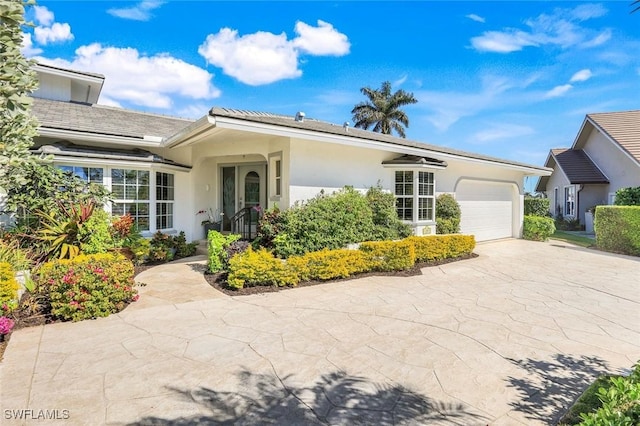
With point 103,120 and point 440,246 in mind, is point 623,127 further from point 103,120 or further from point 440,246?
point 103,120

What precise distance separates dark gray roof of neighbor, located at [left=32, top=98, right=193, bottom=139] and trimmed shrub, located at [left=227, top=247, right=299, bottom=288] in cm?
603

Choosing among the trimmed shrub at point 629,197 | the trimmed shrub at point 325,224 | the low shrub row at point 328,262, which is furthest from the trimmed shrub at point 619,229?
the trimmed shrub at point 325,224

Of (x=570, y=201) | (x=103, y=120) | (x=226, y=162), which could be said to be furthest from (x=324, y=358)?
(x=570, y=201)

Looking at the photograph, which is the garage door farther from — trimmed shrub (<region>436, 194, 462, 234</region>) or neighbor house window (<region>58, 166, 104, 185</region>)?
neighbor house window (<region>58, 166, 104, 185</region>)

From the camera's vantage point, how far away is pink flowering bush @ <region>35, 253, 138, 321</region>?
5.33 m

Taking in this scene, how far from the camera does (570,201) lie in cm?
2345

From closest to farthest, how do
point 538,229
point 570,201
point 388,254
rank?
point 388,254, point 538,229, point 570,201

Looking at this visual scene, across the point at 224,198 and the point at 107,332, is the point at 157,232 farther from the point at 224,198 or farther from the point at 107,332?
the point at 107,332

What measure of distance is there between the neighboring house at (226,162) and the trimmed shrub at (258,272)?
254 cm

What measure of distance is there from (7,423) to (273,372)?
7.93 feet

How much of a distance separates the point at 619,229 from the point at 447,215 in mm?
7417

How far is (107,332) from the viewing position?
488 cm

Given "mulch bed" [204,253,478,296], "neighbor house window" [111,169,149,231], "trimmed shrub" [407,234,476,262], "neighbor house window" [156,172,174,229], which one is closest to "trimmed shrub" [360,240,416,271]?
"mulch bed" [204,253,478,296]

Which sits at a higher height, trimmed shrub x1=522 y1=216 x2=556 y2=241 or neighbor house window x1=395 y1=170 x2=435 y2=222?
neighbor house window x1=395 y1=170 x2=435 y2=222
